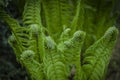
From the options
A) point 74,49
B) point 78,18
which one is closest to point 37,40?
point 74,49

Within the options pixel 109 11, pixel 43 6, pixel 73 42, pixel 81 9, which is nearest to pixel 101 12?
pixel 109 11

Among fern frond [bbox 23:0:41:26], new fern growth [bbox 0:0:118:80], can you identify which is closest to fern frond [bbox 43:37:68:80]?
new fern growth [bbox 0:0:118:80]

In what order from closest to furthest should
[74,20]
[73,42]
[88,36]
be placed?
[73,42] < [74,20] < [88,36]

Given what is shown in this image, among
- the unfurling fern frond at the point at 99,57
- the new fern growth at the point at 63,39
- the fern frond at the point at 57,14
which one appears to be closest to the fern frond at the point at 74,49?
the new fern growth at the point at 63,39

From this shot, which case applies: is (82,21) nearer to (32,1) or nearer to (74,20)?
(74,20)

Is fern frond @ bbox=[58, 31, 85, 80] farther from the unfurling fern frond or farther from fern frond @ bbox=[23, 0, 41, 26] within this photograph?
fern frond @ bbox=[23, 0, 41, 26]

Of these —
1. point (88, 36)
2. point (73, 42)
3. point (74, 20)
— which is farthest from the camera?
point (88, 36)

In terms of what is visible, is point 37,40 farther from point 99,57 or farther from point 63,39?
Answer: point 99,57

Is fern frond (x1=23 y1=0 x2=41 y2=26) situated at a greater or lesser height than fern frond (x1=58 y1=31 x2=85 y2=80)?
greater
